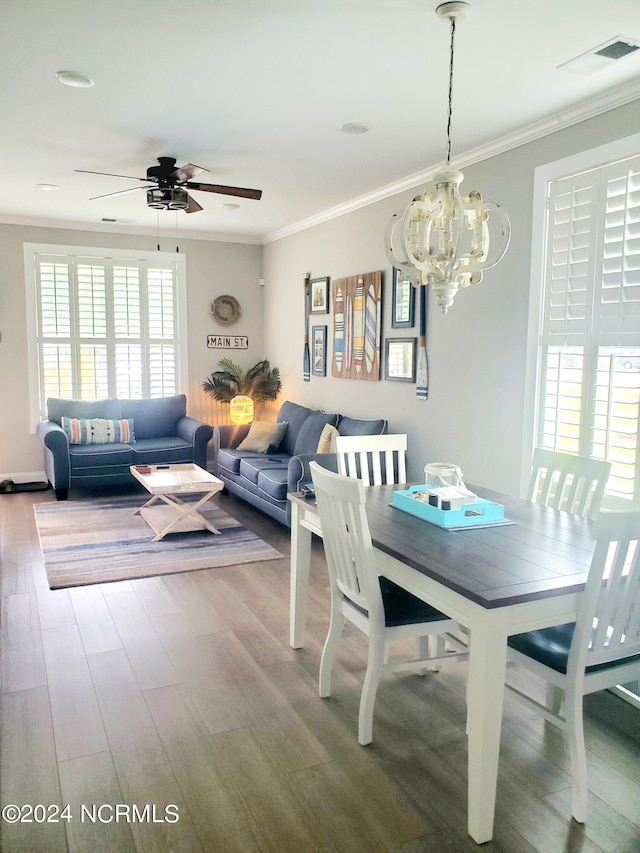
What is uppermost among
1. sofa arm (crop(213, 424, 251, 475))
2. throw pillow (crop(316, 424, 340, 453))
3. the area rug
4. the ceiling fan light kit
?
the ceiling fan light kit

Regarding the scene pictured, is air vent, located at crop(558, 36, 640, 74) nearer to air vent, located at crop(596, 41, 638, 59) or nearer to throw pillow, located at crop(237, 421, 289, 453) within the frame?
air vent, located at crop(596, 41, 638, 59)

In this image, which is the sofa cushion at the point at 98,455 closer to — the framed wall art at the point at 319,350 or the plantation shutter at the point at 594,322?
the framed wall art at the point at 319,350

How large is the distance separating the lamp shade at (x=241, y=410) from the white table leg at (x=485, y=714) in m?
5.29

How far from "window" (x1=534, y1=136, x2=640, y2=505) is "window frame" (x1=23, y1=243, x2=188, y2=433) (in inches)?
178

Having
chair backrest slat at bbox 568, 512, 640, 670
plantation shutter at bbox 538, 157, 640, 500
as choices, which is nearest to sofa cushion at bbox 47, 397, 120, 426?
plantation shutter at bbox 538, 157, 640, 500

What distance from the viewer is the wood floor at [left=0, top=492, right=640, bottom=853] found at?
1.97 m

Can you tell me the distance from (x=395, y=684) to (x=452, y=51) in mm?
2711

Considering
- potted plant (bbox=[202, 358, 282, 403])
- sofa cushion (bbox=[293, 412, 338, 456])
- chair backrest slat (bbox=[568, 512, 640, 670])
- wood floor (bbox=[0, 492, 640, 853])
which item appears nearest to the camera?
chair backrest slat (bbox=[568, 512, 640, 670])

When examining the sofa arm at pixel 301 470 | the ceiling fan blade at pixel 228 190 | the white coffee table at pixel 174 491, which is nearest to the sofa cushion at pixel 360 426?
the sofa arm at pixel 301 470

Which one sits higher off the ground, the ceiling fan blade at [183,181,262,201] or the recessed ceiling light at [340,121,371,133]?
the recessed ceiling light at [340,121,371,133]

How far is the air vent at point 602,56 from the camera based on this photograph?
2676 mm

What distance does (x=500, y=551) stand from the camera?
221 centimetres

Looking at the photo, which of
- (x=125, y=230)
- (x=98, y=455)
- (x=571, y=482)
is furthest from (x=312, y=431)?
(x=125, y=230)

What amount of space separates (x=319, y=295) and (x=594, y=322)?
10.5 ft
